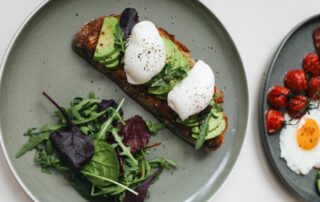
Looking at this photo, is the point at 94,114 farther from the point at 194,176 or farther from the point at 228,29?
the point at 228,29

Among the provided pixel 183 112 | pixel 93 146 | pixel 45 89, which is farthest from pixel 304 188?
pixel 45 89

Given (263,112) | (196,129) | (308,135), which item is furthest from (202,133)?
(308,135)

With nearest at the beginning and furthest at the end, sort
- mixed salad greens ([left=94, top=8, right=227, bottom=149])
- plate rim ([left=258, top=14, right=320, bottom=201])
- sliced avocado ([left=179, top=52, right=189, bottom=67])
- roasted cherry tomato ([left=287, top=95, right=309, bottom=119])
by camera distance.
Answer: mixed salad greens ([left=94, top=8, right=227, bottom=149])
sliced avocado ([left=179, top=52, right=189, bottom=67])
plate rim ([left=258, top=14, right=320, bottom=201])
roasted cherry tomato ([left=287, top=95, right=309, bottom=119])

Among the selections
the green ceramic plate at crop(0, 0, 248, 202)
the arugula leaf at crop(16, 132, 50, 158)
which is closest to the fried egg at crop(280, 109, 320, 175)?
the green ceramic plate at crop(0, 0, 248, 202)

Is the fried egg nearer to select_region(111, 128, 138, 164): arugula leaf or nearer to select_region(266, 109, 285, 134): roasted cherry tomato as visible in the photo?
select_region(266, 109, 285, 134): roasted cherry tomato

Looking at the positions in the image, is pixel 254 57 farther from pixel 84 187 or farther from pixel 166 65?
pixel 84 187

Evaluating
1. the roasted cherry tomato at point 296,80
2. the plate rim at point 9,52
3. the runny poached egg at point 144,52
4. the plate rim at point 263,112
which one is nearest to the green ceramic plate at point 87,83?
the plate rim at point 9,52
